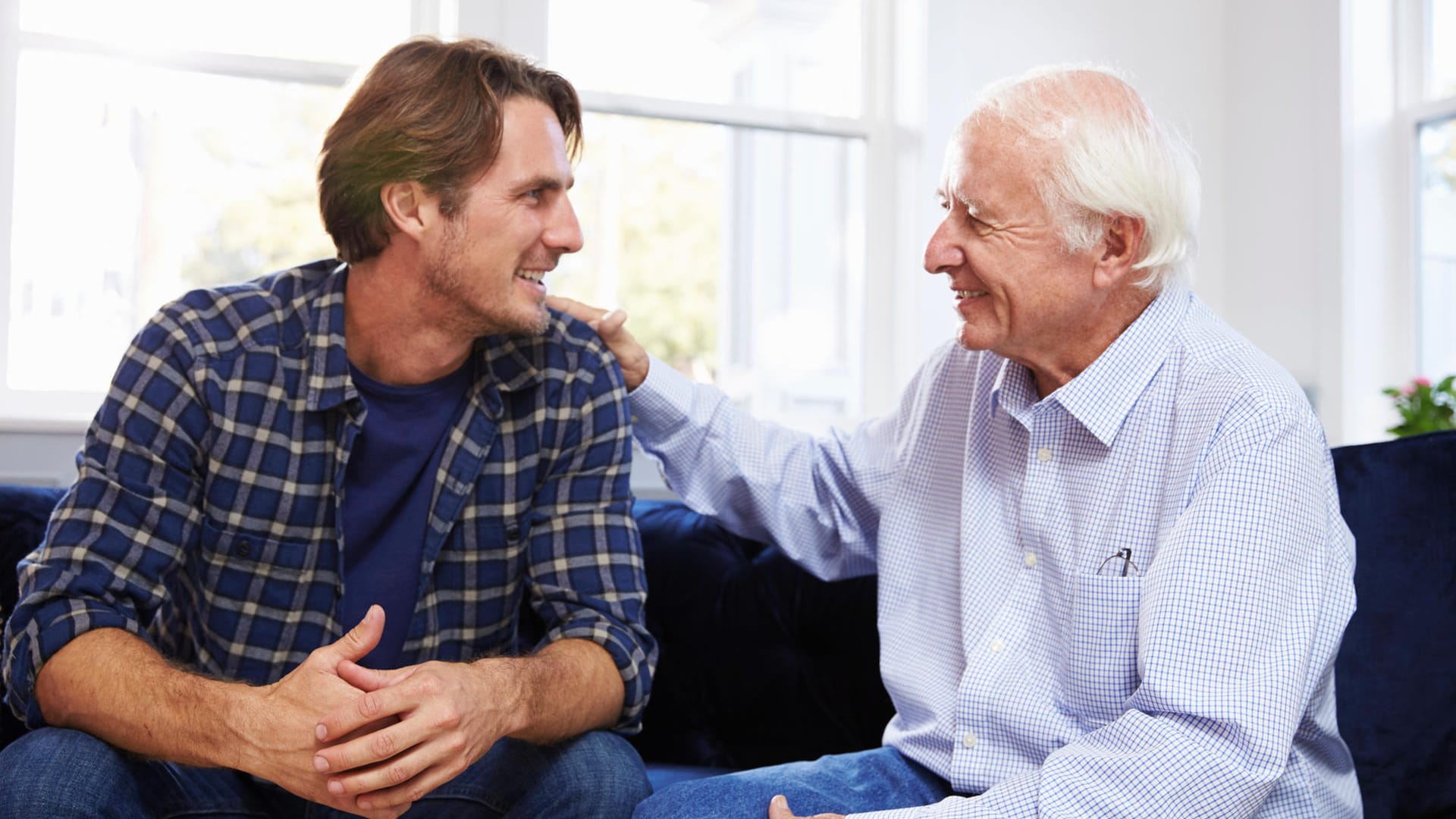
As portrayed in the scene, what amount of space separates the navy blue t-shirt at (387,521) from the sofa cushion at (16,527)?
519 millimetres

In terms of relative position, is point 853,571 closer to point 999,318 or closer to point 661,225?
point 999,318

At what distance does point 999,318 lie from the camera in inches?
60.0

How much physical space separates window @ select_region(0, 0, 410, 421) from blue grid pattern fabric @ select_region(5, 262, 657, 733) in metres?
1.39

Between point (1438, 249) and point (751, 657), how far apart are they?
97.6 inches

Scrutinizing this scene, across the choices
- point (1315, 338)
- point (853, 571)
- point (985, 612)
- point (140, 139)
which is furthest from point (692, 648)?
point (1315, 338)

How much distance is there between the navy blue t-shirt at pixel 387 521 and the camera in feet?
5.32

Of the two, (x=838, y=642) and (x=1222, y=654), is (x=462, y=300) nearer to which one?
(x=838, y=642)

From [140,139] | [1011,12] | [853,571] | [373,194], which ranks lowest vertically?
[853,571]

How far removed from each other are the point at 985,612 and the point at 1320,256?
7.73 ft

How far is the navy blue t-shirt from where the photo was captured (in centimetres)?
162

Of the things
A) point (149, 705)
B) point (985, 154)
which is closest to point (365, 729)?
point (149, 705)

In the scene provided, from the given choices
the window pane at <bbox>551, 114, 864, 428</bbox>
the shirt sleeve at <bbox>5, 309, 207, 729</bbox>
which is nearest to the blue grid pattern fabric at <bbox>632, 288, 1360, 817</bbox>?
the shirt sleeve at <bbox>5, 309, 207, 729</bbox>

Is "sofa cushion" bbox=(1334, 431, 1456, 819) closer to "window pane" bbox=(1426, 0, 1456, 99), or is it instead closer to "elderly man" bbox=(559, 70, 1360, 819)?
"elderly man" bbox=(559, 70, 1360, 819)

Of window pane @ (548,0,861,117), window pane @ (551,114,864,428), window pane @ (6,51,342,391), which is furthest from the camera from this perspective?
window pane @ (551,114,864,428)
